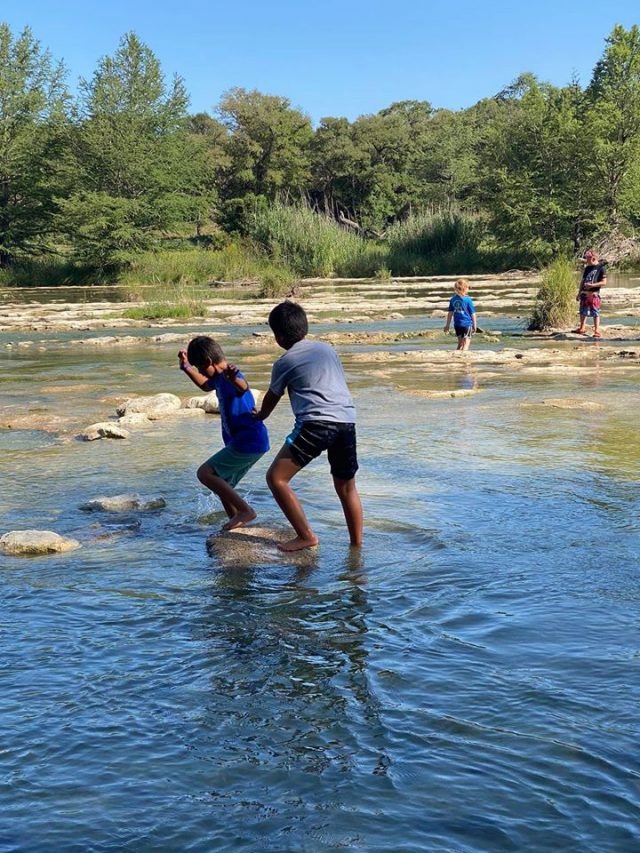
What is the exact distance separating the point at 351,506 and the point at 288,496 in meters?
0.41

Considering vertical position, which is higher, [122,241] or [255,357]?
[122,241]

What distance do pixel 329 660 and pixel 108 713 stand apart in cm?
103

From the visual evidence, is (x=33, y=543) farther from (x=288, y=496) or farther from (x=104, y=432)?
(x=104, y=432)

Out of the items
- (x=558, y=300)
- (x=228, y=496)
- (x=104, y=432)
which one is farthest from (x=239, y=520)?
(x=558, y=300)

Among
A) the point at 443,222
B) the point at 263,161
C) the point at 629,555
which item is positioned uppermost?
the point at 263,161

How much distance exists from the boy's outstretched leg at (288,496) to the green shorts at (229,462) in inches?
22.2

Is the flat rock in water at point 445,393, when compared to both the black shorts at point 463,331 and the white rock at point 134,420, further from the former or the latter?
the black shorts at point 463,331

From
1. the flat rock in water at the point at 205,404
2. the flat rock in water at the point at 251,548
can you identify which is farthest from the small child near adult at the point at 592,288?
the flat rock in water at the point at 251,548

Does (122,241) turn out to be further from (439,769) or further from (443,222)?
(439,769)

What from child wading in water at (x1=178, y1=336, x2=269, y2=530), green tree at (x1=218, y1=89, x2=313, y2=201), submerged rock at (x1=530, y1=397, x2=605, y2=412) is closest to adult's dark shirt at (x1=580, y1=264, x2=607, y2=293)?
submerged rock at (x1=530, y1=397, x2=605, y2=412)

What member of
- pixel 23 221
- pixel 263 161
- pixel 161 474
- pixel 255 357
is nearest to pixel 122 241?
pixel 23 221

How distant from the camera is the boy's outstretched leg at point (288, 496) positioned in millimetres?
6336

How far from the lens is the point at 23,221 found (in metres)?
56.0

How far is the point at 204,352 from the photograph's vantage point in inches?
264
